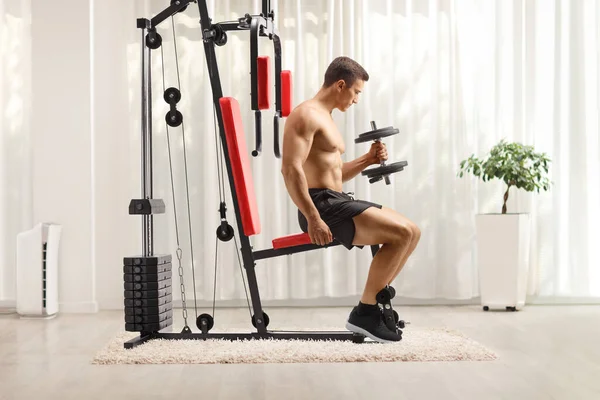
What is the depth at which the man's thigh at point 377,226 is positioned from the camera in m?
3.67

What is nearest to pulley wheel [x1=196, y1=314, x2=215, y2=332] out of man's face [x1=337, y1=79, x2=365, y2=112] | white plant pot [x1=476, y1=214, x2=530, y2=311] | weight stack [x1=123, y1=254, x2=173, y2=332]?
weight stack [x1=123, y1=254, x2=173, y2=332]

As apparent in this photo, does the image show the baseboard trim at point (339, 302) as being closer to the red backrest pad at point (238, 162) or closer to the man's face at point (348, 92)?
the red backrest pad at point (238, 162)

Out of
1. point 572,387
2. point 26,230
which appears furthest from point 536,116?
point 26,230

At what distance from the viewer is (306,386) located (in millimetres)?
2908

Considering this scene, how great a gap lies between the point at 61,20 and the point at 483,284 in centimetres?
311

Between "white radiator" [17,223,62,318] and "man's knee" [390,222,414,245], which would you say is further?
"white radiator" [17,223,62,318]

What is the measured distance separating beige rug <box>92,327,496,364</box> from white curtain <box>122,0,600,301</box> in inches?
62.9

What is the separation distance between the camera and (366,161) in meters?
4.00

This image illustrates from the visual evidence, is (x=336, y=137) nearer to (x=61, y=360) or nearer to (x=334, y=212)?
(x=334, y=212)

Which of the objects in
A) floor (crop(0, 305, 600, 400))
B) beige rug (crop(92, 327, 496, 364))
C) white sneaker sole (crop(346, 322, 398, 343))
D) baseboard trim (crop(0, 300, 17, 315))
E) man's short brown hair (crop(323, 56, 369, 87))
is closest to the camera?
floor (crop(0, 305, 600, 400))

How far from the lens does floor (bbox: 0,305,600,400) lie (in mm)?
2785

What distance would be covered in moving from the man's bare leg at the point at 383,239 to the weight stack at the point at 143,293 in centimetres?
91

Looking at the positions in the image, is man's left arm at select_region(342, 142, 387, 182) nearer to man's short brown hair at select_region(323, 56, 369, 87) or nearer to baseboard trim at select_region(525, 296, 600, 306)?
man's short brown hair at select_region(323, 56, 369, 87)

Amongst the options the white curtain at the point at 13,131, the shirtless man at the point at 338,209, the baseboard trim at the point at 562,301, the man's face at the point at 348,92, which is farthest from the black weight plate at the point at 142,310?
the baseboard trim at the point at 562,301
